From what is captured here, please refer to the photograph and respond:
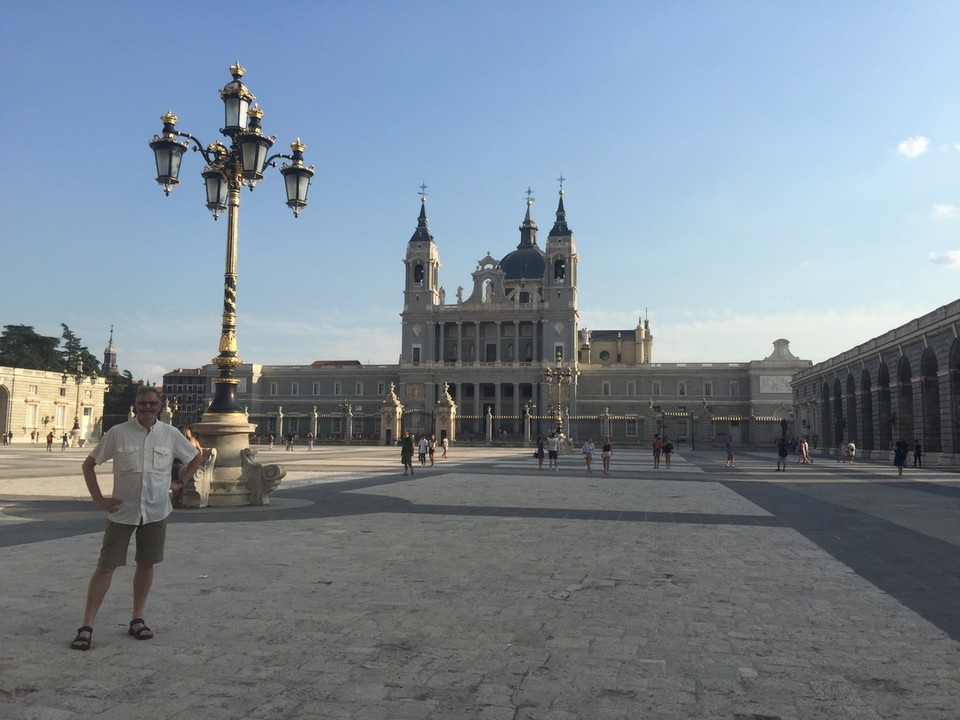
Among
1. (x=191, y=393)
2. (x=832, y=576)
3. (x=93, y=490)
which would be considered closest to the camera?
(x=93, y=490)

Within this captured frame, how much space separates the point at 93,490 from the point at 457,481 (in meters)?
16.6

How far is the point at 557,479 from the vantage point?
23422mm

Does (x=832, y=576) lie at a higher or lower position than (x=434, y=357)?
lower

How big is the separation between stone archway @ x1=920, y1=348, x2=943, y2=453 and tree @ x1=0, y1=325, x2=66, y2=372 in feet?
292

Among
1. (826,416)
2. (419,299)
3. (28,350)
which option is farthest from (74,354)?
(826,416)

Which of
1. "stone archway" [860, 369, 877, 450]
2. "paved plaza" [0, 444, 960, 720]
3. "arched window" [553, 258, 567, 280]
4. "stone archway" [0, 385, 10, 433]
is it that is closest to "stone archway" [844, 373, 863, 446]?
"stone archway" [860, 369, 877, 450]

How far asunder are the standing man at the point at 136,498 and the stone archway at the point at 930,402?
119 ft

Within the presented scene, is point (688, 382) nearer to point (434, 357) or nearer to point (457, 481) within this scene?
point (434, 357)

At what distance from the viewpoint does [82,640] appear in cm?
490

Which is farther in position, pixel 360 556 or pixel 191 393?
pixel 191 393

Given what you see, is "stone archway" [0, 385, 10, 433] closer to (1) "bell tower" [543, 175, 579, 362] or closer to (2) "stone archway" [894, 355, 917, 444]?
(1) "bell tower" [543, 175, 579, 362]

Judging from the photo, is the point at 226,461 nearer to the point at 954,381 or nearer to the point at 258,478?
the point at 258,478

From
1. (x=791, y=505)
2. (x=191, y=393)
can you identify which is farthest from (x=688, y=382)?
(x=191, y=393)

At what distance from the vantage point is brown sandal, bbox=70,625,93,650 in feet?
16.0
